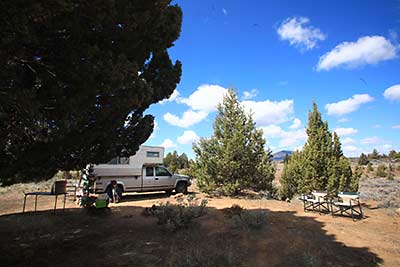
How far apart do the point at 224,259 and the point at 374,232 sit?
4.77 m

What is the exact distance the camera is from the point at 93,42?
385 cm

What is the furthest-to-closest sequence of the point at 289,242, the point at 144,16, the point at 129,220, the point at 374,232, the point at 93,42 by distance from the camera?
the point at 129,220, the point at 374,232, the point at 289,242, the point at 93,42, the point at 144,16

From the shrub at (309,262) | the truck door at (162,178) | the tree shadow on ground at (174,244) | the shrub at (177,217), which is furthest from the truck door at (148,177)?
the shrub at (309,262)

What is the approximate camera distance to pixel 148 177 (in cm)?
1309

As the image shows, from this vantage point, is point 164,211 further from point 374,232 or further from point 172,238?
point 374,232

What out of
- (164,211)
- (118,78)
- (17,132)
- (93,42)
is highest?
(93,42)

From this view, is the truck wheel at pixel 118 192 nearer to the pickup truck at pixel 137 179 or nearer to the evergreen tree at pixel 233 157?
the pickup truck at pixel 137 179

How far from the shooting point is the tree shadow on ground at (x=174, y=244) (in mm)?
→ 4418

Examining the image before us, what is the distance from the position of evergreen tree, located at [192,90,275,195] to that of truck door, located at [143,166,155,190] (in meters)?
2.58

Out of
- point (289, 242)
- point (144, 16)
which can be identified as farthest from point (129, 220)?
point (144, 16)

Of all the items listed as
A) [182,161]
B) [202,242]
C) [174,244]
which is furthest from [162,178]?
[182,161]

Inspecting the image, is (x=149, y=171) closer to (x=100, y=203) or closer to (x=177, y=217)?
(x=100, y=203)

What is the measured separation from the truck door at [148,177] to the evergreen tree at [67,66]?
7894 mm

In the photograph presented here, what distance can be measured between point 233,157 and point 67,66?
9.92 m
